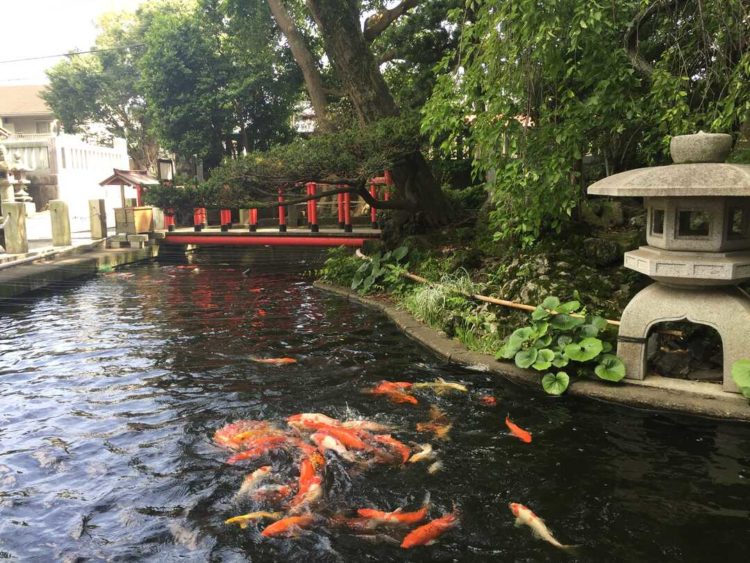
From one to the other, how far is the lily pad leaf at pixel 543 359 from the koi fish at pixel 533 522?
259cm

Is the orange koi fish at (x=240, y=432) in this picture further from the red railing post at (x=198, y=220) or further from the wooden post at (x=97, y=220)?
the red railing post at (x=198, y=220)

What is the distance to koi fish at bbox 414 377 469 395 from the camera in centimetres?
717

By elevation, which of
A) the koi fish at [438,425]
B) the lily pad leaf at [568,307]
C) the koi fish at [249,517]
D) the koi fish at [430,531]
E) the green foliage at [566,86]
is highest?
the green foliage at [566,86]

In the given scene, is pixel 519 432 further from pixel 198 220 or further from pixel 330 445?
pixel 198 220

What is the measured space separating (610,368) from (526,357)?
95 centimetres

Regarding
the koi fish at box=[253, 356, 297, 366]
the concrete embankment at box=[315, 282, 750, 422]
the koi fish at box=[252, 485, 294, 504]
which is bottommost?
the koi fish at box=[252, 485, 294, 504]

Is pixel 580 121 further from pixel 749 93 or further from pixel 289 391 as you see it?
pixel 289 391

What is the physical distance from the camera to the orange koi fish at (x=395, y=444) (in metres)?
5.56

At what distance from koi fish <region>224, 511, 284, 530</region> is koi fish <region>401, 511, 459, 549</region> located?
100 centimetres

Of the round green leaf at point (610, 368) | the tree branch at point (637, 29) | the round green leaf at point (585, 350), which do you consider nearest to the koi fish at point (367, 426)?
the round green leaf at point (585, 350)

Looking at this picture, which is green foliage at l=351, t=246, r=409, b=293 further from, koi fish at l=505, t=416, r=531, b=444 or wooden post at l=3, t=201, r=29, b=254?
wooden post at l=3, t=201, r=29, b=254

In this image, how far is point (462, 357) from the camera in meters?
8.10

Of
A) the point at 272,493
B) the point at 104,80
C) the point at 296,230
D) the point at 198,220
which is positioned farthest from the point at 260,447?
the point at 104,80

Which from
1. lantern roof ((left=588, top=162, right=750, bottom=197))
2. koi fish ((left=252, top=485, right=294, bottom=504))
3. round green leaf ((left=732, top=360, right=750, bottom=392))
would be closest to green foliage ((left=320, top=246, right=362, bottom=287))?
lantern roof ((left=588, top=162, right=750, bottom=197))
